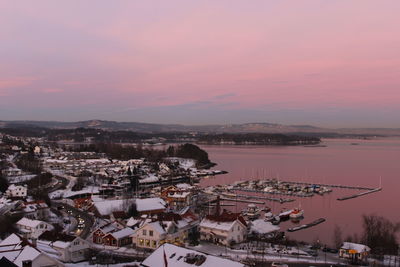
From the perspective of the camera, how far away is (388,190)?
794 inches

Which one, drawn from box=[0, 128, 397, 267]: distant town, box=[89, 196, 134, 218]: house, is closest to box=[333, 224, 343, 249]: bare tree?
box=[0, 128, 397, 267]: distant town

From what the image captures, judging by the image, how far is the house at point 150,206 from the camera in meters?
13.0

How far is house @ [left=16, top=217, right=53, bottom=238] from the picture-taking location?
1004cm

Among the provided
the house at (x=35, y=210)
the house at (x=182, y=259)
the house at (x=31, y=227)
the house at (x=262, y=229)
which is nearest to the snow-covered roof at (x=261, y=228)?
the house at (x=262, y=229)

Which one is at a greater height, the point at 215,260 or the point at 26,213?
the point at 215,260

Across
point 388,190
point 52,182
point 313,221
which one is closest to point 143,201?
point 313,221

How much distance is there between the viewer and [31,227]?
33.9 ft

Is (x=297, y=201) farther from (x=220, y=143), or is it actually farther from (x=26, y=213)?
(x=220, y=143)

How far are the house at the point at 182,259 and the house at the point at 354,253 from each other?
→ 366 centimetres

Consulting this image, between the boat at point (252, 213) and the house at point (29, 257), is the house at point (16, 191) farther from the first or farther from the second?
the house at point (29, 257)

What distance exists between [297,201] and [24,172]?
15231 mm

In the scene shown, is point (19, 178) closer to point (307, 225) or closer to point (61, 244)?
point (61, 244)

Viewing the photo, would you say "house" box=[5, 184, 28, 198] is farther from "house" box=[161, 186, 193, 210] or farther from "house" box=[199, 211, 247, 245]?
"house" box=[199, 211, 247, 245]

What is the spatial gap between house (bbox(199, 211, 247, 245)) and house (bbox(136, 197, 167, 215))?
10.9 ft
